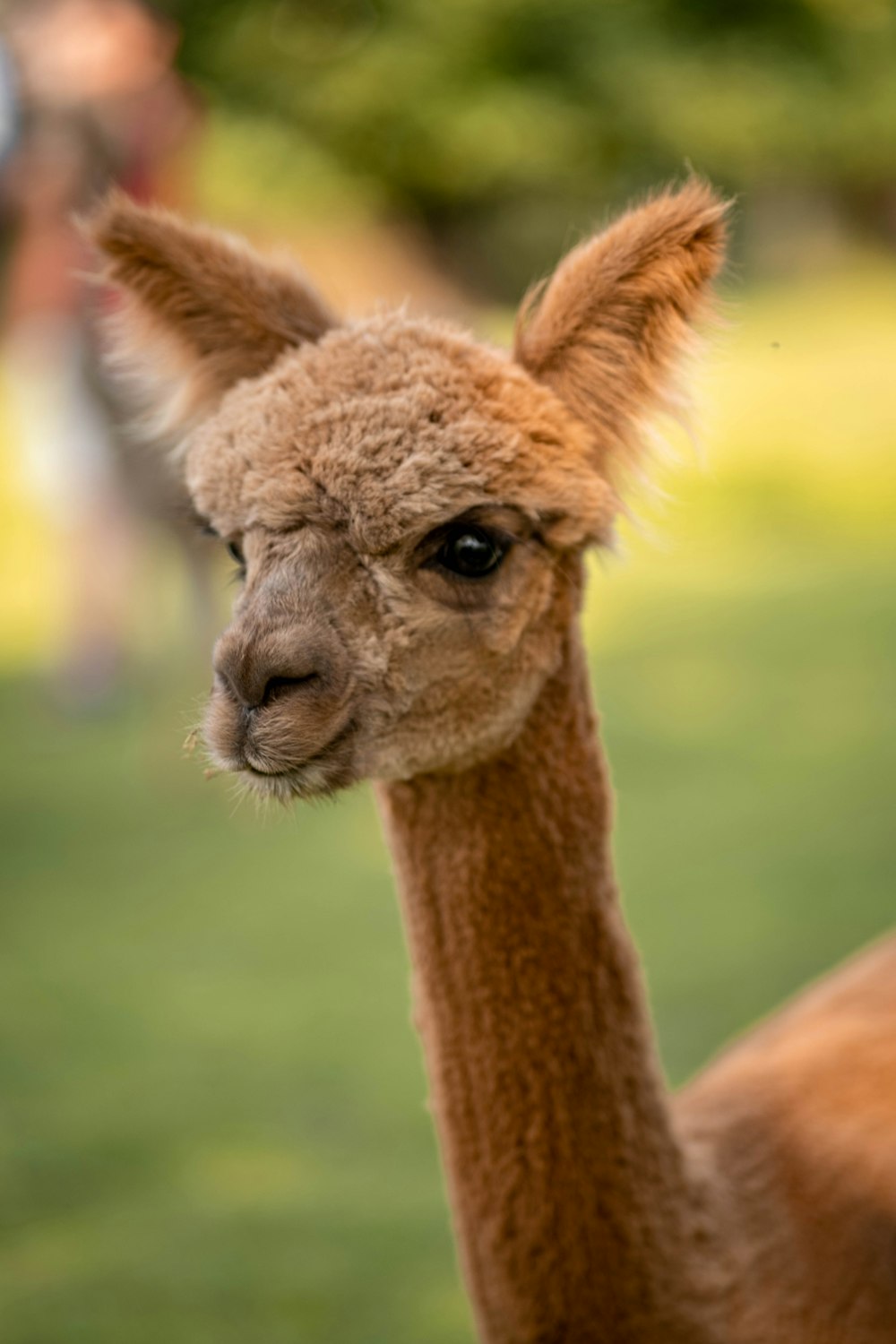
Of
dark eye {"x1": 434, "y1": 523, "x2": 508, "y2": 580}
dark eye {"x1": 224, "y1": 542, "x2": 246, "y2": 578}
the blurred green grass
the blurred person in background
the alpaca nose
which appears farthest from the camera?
the blurred person in background

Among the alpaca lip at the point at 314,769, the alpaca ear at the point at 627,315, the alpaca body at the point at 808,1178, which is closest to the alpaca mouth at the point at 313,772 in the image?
the alpaca lip at the point at 314,769

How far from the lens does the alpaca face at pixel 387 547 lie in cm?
173

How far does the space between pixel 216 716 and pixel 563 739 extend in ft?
1.60

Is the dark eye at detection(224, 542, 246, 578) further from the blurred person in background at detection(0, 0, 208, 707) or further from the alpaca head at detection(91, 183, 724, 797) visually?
the blurred person in background at detection(0, 0, 208, 707)

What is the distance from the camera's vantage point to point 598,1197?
1.88m

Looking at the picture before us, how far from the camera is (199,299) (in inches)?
81.9

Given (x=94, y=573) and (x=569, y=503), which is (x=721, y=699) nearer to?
(x=94, y=573)

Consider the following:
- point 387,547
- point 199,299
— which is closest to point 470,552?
point 387,547

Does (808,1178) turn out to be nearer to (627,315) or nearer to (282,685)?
(282,685)

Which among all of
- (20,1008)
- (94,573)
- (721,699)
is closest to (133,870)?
(20,1008)

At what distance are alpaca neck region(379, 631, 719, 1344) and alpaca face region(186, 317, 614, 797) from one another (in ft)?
0.33

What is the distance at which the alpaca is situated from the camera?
69.4 inches

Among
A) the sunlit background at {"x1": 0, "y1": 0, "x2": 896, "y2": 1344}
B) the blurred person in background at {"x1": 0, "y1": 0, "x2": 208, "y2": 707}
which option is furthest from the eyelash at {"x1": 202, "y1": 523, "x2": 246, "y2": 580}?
the blurred person in background at {"x1": 0, "y1": 0, "x2": 208, "y2": 707}

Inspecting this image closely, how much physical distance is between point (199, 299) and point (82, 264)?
4247mm
